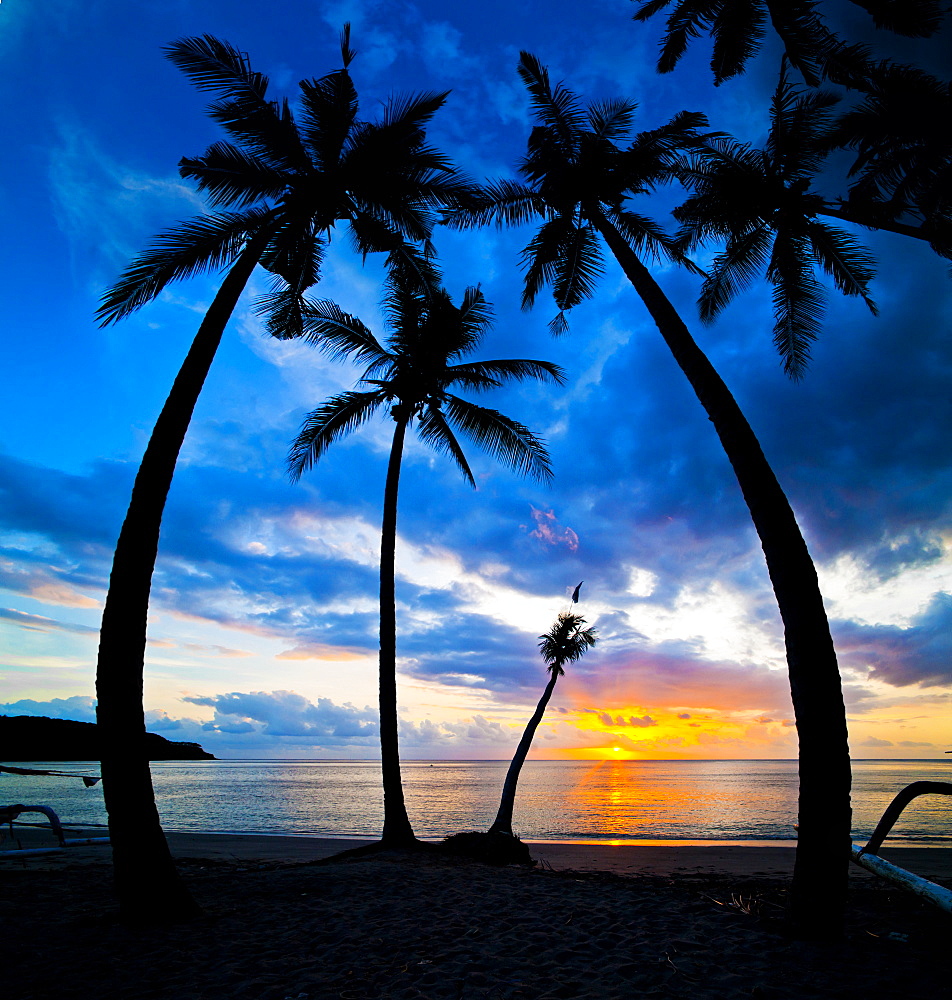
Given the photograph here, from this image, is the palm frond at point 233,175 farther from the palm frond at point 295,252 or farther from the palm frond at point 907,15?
the palm frond at point 907,15

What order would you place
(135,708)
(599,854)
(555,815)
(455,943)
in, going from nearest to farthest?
(455,943)
(135,708)
(599,854)
(555,815)

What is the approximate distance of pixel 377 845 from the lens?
11.9m

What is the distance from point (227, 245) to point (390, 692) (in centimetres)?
895

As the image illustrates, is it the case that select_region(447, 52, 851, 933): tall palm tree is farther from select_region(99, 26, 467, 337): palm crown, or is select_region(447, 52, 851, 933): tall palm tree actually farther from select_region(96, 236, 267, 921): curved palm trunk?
select_region(96, 236, 267, 921): curved palm trunk

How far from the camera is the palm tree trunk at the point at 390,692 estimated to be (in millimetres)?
12133

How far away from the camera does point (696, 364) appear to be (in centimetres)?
755

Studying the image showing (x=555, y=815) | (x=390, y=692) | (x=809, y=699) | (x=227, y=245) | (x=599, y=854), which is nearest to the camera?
(x=809, y=699)

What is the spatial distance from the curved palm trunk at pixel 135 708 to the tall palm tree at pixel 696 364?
6.23 meters

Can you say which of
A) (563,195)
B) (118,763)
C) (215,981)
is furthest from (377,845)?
(563,195)

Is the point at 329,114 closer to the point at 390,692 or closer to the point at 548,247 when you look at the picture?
the point at 548,247

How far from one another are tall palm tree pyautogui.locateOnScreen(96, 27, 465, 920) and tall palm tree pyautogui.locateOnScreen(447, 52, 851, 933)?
1.80 m

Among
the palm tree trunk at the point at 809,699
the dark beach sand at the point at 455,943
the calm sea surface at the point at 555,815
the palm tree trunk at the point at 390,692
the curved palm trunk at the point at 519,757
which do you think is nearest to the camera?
the dark beach sand at the point at 455,943

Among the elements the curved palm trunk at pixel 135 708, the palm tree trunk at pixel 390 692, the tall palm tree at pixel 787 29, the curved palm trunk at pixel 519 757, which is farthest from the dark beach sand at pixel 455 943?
the tall palm tree at pixel 787 29

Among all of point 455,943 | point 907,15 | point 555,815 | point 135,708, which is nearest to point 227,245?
point 135,708
